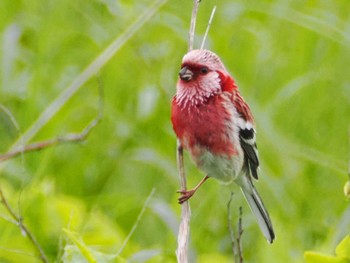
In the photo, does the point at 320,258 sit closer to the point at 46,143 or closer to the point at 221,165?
the point at 221,165

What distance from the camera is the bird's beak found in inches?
150

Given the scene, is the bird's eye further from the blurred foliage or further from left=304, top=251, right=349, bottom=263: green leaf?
the blurred foliage

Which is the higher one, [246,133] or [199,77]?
[199,77]

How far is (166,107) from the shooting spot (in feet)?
18.2

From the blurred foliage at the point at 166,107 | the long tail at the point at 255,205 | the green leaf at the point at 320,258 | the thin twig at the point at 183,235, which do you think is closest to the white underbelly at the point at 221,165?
the long tail at the point at 255,205

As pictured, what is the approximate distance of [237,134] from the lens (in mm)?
4160

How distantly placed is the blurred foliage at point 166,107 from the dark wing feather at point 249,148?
52 centimetres

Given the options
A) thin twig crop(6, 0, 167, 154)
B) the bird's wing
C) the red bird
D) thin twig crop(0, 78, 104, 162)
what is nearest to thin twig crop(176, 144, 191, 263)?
the red bird

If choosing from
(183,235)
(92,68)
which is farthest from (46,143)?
(183,235)

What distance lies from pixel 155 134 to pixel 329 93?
828 mm

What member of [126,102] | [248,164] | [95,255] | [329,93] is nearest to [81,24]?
[126,102]

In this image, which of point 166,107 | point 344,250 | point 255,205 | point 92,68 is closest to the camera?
point 344,250

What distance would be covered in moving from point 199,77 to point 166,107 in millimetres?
1640

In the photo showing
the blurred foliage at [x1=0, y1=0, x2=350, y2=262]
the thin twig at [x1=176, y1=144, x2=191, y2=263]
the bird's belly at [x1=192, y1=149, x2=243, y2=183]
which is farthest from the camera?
the blurred foliage at [x1=0, y1=0, x2=350, y2=262]
